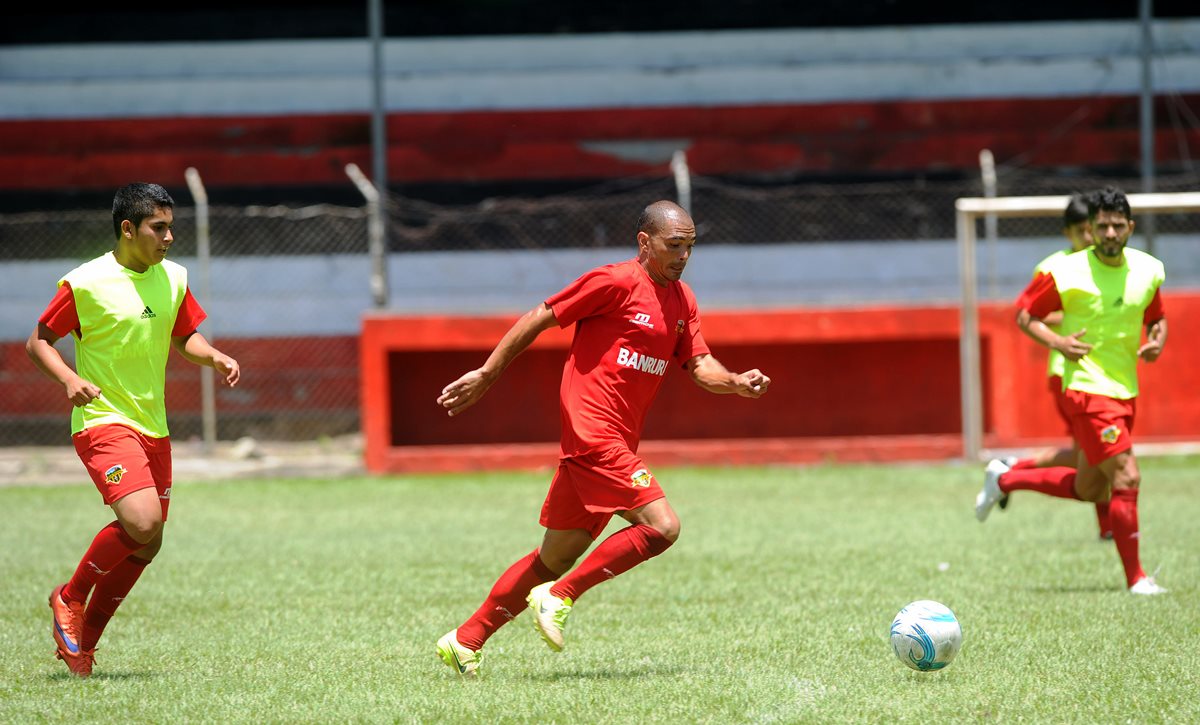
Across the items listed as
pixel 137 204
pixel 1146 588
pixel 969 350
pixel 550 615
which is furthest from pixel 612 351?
pixel 969 350

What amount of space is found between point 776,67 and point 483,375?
55.5ft

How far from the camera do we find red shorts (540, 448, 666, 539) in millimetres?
5727

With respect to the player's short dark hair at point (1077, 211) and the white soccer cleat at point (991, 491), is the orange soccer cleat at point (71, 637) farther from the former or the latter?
the player's short dark hair at point (1077, 211)

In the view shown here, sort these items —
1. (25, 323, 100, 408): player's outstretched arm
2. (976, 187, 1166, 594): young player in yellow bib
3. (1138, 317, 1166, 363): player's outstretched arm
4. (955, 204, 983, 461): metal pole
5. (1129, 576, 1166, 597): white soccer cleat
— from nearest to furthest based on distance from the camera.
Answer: (25, 323, 100, 408): player's outstretched arm
(1129, 576, 1166, 597): white soccer cleat
(976, 187, 1166, 594): young player in yellow bib
(1138, 317, 1166, 363): player's outstretched arm
(955, 204, 983, 461): metal pole

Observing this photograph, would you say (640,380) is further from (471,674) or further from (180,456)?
(180,456)

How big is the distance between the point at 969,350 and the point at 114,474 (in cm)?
1042

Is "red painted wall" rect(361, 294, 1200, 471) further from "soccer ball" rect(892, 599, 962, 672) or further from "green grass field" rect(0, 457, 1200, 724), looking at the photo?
"soccer ball" rect(892, 599, 962, 672)

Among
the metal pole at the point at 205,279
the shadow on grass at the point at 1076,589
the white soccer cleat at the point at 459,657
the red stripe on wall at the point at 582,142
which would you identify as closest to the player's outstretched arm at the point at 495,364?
the white soccer cleat at the point at 459,657

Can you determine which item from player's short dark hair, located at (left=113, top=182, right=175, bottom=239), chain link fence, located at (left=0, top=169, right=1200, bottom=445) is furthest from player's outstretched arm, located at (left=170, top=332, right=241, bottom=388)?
chain link fence, located at (left=0, top=169, right=1200, bottom=445)

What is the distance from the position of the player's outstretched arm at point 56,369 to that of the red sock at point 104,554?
53 centimetres

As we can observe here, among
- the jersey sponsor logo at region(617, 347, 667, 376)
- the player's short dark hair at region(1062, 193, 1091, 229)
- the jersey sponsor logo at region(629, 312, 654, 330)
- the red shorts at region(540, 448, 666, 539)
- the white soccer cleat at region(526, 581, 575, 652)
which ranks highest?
the player's short dark hair at region(1062, 193, 1091, 229)

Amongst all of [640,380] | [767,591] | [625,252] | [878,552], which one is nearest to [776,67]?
[625,252]

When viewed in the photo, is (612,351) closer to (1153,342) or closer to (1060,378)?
(1153,342)

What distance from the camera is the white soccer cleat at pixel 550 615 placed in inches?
220
